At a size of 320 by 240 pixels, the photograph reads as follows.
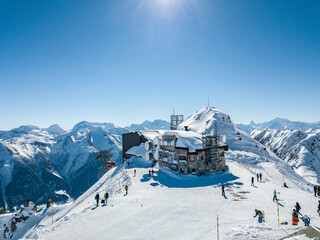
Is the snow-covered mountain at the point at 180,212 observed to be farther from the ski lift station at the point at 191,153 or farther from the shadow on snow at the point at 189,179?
the ski lift station at the point at 191,153

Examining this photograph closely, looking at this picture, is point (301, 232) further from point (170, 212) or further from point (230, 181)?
point (230, 181)

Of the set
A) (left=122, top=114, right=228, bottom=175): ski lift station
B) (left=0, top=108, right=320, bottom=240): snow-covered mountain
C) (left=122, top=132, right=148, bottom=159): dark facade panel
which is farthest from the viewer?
(left=122, top=132, right=148, bottom=159): dark facade panel

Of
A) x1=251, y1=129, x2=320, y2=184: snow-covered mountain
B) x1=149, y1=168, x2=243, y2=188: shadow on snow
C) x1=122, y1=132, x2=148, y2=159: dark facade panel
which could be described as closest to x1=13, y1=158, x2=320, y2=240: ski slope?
x1=149, y1=168, x2=243, y2=188: shadow on snow

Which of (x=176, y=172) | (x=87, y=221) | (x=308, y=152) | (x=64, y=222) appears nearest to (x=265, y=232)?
(x=87, y=221)

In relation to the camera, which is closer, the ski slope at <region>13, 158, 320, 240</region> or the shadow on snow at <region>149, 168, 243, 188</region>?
the ski slope at <region>13, 158, 320, 240</region>

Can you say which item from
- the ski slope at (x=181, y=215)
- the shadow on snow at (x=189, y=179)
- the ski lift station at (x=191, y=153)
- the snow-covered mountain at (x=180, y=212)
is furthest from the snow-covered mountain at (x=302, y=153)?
the ski slope at (x=181, y=215)

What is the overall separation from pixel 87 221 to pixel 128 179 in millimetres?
16540

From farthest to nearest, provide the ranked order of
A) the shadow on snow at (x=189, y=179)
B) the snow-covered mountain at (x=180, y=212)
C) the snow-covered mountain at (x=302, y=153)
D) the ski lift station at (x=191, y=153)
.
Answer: the snow-covered mountain at (x=302, y=153) < the ski lift station at (x=191, y=153) < the shadow on snow at (x=189, y=179) < the snow-covered mountain at (x=180, y=212)

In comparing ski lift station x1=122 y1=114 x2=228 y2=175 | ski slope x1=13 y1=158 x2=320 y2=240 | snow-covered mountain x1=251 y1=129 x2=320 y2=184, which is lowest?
snow-covered mountain x1=251 y1=129 x2=320 y2=184

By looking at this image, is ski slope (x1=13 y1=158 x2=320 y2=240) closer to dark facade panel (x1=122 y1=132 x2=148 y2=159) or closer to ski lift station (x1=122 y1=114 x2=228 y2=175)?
ski lift station (x1=122 y1=114 x2=228 y2=175)

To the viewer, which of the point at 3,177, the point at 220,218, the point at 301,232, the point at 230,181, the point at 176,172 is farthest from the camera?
the point at 3,177

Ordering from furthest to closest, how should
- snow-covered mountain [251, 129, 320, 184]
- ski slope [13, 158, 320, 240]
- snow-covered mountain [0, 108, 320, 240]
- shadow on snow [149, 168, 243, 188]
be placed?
1. snow-covered mountain [251, 129, 320, 184]
2. shadow on snow [149, 168, 243, 188]
3. snow-covered mountain [0, 108, 320, 240]
4. ski slope [13, 158, 320, 240]

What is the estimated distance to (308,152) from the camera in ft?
512

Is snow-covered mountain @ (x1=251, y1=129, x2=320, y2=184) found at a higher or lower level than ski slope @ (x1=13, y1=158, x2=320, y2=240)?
lower
